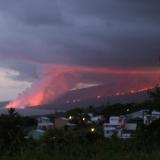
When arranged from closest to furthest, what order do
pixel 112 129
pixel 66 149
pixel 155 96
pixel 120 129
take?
pixel 66 149 → pixel 155 96 → pixel 112 129 → pixel 120 129

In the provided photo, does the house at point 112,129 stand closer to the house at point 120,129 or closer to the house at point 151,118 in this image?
the house at point 120,129

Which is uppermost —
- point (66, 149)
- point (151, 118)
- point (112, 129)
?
point (151, 118)

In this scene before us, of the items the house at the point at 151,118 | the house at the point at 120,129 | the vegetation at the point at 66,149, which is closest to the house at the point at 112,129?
the house at the point at 120,129

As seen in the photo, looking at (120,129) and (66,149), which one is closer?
(66,149)

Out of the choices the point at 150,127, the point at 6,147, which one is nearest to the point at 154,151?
the point at 6,147

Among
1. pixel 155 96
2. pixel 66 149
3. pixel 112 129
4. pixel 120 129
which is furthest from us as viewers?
pixel 120 129

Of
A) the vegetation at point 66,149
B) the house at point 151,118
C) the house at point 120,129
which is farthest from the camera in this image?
the house at point 151,118

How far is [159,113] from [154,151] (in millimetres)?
9657

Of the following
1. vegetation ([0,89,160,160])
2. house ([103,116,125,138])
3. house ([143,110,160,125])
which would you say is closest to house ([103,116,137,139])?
house ([103,116,125,138])

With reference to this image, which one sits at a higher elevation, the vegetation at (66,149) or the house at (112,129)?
the house at (112,129)

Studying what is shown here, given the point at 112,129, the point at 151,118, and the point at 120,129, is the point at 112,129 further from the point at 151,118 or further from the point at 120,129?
the point at 151,118

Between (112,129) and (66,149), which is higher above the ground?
(112,129)

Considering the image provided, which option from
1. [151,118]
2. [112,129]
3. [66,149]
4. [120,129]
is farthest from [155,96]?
[120,129]

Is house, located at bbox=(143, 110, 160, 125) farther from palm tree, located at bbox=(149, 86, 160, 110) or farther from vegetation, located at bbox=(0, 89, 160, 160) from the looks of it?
vegetation, located at bbox=(0, 89, 160, 160)
